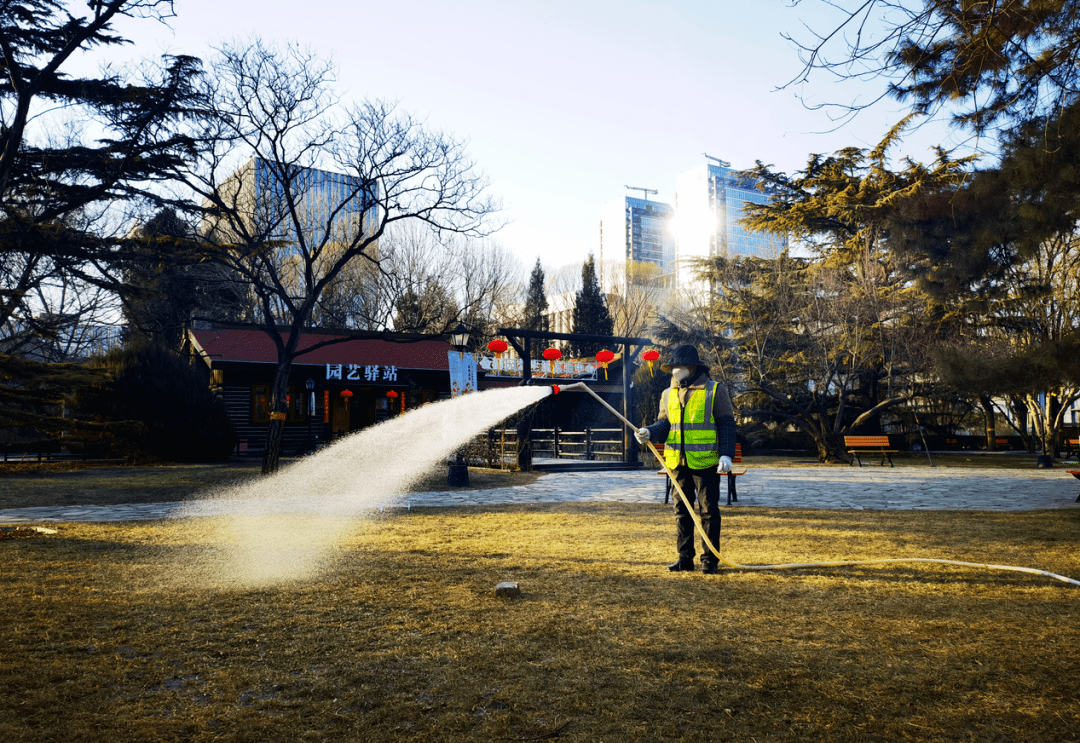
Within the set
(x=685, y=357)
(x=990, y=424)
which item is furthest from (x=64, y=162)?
(x=990, y=424)

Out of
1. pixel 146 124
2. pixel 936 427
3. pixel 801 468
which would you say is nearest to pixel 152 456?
pixel 146 124

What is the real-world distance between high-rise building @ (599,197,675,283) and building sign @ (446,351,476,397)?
77.7m

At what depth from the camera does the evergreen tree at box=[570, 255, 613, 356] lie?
159 feet

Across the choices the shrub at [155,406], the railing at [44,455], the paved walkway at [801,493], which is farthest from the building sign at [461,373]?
the railing at [44,455]

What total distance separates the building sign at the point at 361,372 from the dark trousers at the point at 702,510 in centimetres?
2459

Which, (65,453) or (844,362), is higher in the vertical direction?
(844,362)

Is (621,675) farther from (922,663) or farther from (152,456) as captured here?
(152,456)

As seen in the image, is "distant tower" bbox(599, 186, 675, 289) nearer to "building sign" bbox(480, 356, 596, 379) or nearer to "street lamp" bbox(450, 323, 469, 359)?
"building sign" bbox(480, 356, 596, 379)

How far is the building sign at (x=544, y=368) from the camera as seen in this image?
29266 mm

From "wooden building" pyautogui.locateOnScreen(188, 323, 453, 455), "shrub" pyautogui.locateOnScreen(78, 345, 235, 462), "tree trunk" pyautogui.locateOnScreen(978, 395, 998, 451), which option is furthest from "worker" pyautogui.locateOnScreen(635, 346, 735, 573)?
"tree trunk" pyautogui.locateOnScreen(978, 395, 998, 451)

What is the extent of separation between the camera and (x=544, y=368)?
31.2 metres

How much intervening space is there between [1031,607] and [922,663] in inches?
75.0

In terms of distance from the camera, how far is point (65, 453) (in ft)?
86.0

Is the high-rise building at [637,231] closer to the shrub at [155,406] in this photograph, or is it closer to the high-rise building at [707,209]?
the high-rise building at [707,209]
